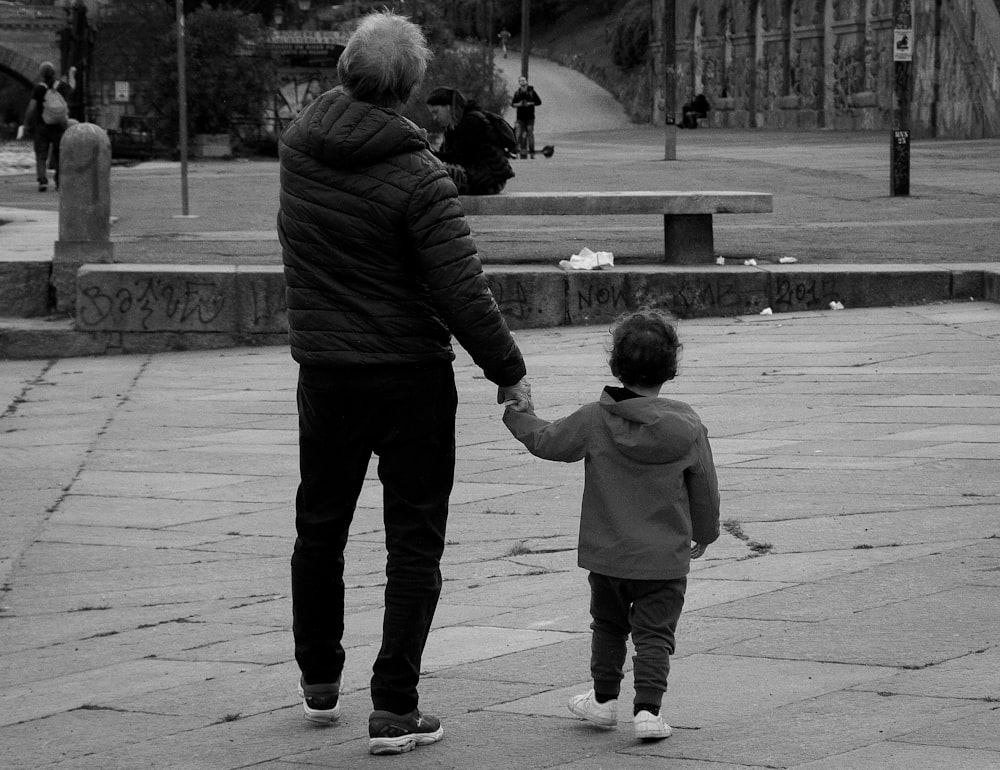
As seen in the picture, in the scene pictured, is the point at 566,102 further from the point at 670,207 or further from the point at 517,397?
the point at 517,397

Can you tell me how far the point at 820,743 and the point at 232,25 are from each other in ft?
102

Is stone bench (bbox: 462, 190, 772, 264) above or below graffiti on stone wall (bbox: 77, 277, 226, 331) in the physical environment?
above

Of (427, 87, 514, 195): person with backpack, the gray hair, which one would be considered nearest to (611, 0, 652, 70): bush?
(427, 87, 514, 195): person with backpack

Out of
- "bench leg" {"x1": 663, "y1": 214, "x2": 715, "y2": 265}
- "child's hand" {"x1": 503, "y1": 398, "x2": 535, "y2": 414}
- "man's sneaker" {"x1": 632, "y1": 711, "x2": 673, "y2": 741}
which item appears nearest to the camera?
"man's sneaker" {"x1": 632, "y1": 711, "x2": 673, "y2": 741}

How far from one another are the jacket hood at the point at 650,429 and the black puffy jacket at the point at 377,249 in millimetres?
273

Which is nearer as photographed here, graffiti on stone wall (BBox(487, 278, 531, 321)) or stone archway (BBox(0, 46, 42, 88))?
graffiti on stone wall (BBox(487, 278, 531, 321))

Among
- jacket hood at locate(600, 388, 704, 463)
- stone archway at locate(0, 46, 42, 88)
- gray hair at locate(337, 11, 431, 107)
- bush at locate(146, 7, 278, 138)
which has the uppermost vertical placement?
stone archway at locate(0, 46, 42, 88)

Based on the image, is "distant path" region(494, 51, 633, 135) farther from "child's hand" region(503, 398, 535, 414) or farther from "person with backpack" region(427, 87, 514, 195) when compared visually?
"child's hand" region(503, 398, 535, 414)

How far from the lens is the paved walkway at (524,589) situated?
334 centimetres

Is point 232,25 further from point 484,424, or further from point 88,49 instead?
point 484,424

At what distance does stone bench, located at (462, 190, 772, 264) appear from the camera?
11461 millimetres

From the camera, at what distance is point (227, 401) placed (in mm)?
8492

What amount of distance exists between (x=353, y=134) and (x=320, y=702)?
1.23 m

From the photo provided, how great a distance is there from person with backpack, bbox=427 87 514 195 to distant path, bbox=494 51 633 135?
35.6 m
